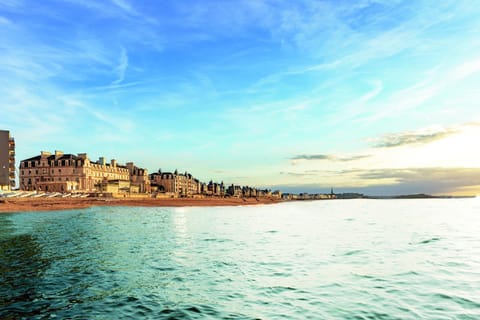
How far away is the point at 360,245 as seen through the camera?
25.0m

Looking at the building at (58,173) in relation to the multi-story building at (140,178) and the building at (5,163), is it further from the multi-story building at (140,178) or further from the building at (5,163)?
the multi-story building at (140,178)

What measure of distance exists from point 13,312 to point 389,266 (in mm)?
15849

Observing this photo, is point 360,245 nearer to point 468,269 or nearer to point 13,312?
point 468,269

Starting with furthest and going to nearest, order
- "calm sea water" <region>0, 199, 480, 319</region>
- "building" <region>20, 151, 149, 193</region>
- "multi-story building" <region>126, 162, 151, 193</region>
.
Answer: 1. "multi-story building" <region>126, 162, 151, 193</region>
2. "building" <region>20, 151, 149, 193</region>
3. "calm sea water" <region>0, 199, 480, 319</region>

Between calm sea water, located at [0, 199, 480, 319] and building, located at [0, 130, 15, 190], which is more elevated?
building, located at [0, 130, 15, 190]

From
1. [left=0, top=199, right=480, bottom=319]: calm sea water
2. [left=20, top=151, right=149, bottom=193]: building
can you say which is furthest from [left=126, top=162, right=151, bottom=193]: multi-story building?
[left=0, top=199, right=480, bottom=319]: calm sea water

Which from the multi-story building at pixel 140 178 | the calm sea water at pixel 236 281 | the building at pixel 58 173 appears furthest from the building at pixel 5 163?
the calm sea water at pixel 236 281

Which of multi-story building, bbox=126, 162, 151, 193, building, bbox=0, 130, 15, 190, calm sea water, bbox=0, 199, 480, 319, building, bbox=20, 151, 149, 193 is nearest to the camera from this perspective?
calm sea water, bbox=0, 199, 480, 319

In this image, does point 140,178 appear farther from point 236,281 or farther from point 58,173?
point 236,281

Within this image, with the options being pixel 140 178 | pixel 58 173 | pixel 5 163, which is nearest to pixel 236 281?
pixel 5 163

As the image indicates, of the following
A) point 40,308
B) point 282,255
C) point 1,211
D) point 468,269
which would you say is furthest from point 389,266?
point 1,211

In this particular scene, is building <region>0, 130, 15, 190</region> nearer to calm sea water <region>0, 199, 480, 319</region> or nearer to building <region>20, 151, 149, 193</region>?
building <region>20, 151, 149, 193</region>

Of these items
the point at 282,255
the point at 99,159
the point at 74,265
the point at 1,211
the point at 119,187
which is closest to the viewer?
the point at 74,265

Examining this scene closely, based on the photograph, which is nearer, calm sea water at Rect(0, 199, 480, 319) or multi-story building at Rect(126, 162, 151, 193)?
calm sea water at Rect(0, 199, 480, 319)
